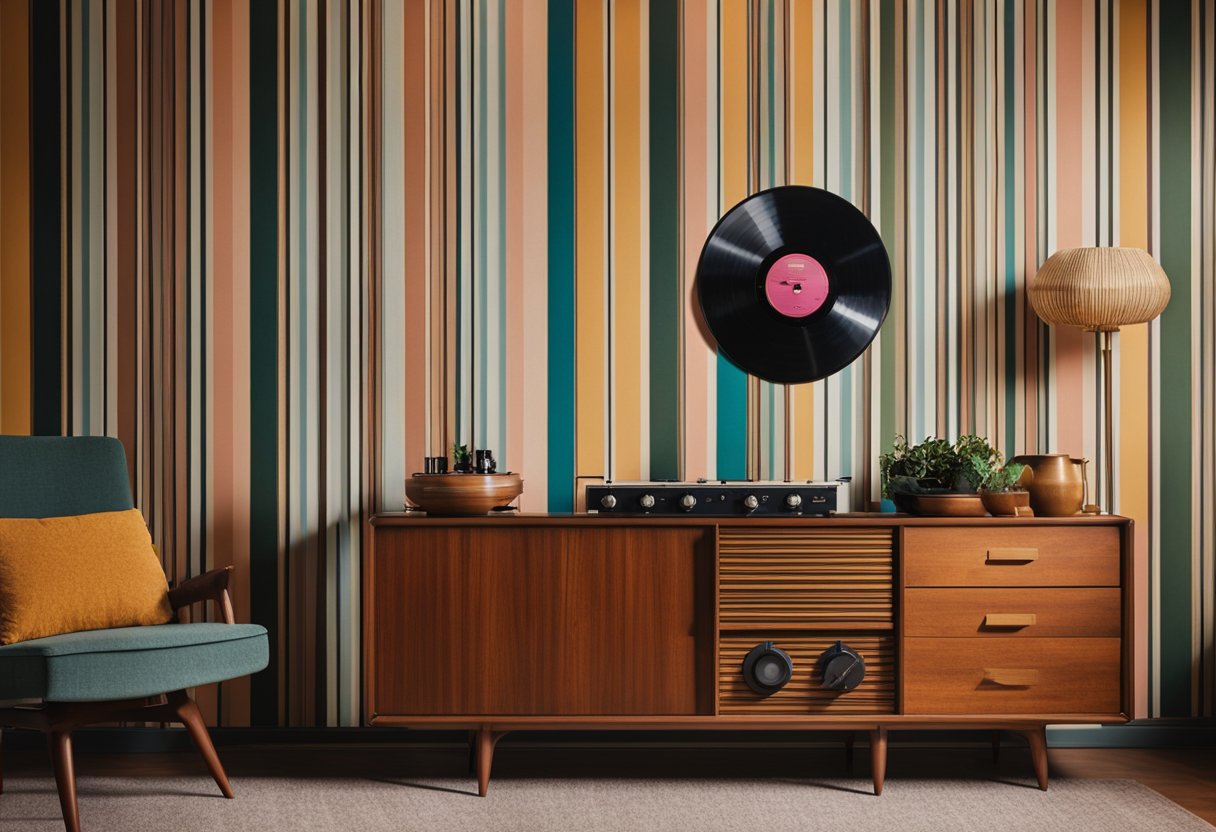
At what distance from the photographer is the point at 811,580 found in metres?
2.74

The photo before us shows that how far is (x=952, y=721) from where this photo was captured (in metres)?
2.70

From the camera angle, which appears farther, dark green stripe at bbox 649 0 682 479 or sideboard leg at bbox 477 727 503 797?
dark green stripe at bbox 649 0 682 479

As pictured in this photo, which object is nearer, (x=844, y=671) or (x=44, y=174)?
(x=844, y=671)

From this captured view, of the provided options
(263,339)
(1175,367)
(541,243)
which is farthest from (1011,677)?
(263,339)

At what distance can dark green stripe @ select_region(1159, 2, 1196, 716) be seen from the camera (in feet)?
10.5

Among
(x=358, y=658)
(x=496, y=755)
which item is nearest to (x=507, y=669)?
(x=496, y=755)

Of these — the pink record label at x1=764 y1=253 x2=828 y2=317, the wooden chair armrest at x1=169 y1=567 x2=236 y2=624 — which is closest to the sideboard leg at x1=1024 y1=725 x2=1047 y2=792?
the pink record label at x1=764 y1=253 x2=828 y2=317

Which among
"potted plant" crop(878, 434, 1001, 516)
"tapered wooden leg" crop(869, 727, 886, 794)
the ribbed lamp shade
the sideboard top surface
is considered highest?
the ribbed lamp shade

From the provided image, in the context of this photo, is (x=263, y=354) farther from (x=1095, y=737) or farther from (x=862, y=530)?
(x=1095, y=737)

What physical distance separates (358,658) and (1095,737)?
7.66 feet

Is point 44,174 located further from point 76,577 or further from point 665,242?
point 665,242

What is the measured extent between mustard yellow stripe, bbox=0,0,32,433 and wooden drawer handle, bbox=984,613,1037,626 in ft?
9.77

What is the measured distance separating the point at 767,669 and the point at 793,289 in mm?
1221

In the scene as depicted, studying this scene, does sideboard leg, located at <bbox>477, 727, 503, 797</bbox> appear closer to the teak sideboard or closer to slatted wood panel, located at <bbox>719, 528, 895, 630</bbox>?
the teak sideboard
